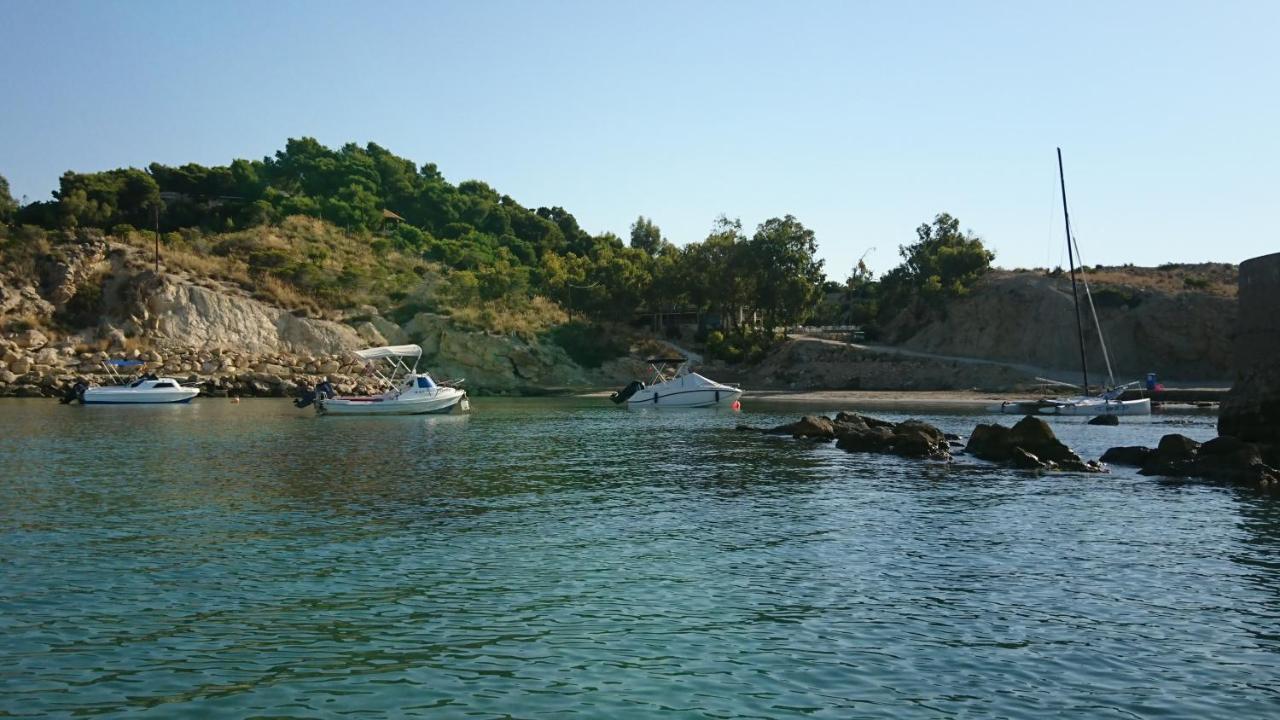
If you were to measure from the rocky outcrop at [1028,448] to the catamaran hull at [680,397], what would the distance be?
1530 inches

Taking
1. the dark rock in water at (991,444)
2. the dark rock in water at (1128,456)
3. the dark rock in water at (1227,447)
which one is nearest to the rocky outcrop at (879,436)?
the dark rock in water at (991,444)

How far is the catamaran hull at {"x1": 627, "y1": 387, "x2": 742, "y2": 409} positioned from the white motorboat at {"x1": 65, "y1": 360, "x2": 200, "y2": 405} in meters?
34.0

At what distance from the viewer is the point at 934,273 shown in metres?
104

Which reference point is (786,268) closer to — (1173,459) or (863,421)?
(863,421)

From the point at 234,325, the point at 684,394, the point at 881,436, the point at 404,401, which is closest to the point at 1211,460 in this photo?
the point at 881,436

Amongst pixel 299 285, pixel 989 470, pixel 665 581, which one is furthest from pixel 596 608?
pixel 299 285

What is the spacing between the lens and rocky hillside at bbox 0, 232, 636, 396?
9000cm

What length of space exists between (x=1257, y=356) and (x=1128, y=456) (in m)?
5.95

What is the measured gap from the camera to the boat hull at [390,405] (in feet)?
214

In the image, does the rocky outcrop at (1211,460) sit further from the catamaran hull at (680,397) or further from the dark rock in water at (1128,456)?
the catamaran hull at (680,397)

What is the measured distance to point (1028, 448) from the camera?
1491 inches

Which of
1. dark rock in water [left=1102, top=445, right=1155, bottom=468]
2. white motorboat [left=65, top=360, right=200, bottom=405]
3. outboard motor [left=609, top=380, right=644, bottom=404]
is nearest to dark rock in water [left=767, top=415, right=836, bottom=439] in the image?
dark rock in water [left=1102, top=445, right=1155, bottom=468]

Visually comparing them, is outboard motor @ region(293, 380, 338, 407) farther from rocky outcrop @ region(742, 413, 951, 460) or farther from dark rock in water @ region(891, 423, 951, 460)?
dark rock in water @ region(891, 423, 951, 460)

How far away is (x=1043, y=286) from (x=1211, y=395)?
84.1 ft
